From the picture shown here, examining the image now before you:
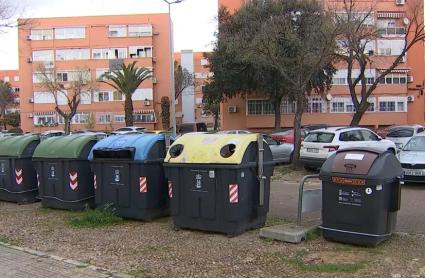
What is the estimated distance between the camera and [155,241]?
7.89 meters

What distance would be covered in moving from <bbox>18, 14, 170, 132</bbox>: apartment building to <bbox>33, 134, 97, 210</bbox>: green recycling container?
50.3 m

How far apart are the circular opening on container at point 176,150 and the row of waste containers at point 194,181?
0.02 m

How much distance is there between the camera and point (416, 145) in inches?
593

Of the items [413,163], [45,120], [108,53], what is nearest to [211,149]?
[413,163]

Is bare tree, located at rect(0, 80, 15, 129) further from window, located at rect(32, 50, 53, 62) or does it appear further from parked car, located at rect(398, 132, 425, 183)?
parked car, located at rect(398, 132, 425, 183)

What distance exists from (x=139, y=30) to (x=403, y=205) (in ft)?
180

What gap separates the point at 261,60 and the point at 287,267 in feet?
48.6

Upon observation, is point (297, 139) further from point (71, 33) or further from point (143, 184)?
point (71, 33)

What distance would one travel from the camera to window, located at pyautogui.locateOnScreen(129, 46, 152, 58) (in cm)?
6181

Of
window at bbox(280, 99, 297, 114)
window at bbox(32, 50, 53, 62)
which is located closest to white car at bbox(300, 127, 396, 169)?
window at bbox(280, 99, 297, 114)

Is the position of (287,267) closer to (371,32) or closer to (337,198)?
(337,198)

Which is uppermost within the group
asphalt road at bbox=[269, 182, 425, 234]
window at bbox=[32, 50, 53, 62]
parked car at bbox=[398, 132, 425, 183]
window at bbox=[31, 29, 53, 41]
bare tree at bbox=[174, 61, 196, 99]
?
window at bbox=[31, 29, 53, 41]

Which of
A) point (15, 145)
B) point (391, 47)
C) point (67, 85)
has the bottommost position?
point (15, 145)

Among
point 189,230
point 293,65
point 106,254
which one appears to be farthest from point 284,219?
point 293,65
